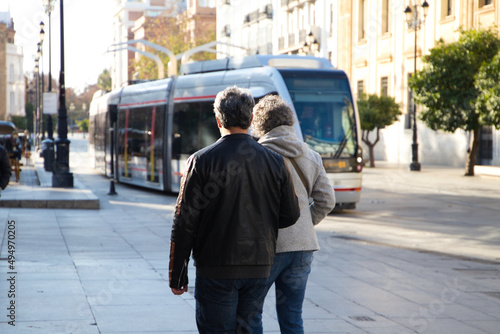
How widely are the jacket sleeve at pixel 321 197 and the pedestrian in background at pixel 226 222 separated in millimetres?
802

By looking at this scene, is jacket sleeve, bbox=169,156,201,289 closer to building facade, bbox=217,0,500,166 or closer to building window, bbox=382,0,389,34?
building facade, bbox=217,0,500,166

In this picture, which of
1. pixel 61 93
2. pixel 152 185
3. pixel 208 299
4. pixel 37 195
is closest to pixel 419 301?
pixel 208 299

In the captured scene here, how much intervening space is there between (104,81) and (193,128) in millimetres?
139087

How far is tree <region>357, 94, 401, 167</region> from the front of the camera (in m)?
35.9

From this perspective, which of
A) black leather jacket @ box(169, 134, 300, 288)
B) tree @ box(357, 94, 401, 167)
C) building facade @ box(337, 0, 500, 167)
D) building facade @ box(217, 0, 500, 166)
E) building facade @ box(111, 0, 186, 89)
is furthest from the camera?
building facade @ box(111, 0, 186, 89)

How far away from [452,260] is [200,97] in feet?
34.2

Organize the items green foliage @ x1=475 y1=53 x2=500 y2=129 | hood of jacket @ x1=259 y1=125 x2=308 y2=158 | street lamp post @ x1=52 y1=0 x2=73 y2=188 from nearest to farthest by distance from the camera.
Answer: hood of jacket @ x1=259 y1=125 x2=308 y2=158 → street lamp post @ x1=52 y1=0 x2=73 y2=188 → green foliage @ x1=475 y1=53 x2=500 y2=129

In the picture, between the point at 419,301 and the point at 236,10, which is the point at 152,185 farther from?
the point at 236,10

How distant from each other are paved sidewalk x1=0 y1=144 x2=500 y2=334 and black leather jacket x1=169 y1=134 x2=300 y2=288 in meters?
2.11

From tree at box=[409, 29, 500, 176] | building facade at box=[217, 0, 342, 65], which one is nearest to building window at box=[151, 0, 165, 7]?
building facade at box=[217, 0, 342, 65]

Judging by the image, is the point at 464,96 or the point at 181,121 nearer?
the point at 181,121

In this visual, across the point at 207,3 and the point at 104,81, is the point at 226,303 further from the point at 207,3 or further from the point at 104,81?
the point at 104,81

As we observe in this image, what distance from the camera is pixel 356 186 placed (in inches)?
632

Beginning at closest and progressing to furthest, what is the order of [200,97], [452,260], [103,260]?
[103,260], [452,260], [200,97]
